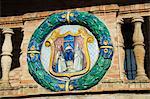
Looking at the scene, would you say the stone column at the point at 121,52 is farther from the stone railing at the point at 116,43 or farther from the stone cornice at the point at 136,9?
the stone cornice at the point at 136,9

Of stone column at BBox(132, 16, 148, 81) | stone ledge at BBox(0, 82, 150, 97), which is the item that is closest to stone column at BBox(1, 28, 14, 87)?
stone ledge at BBox(0, 82, 150, 97)

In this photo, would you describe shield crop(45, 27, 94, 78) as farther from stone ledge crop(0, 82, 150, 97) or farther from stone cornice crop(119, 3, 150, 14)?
stone cornice crop(119, 3, 150, 14)

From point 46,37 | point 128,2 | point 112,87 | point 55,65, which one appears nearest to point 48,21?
point 46,37

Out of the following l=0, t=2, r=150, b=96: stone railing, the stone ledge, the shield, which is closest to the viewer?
the stone ledge

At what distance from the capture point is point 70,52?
39.9 feet

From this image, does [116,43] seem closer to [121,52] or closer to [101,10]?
[121,52]

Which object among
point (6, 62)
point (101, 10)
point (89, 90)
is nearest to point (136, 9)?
point (101, 10)

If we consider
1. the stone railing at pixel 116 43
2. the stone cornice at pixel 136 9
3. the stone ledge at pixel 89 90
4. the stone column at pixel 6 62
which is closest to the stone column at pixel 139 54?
the stone railing at pixel 116 43

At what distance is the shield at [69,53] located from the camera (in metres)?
12.0

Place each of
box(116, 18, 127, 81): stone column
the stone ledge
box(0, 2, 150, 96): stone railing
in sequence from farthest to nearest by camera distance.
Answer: box(116, 18, 127, 81): stone column
box(0, 2, 150, 96): stone railing
the stone ledge

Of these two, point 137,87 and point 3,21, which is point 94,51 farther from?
point 3,21

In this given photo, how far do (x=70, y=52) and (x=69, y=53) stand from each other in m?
0.04

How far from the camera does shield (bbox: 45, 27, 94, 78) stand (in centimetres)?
1200

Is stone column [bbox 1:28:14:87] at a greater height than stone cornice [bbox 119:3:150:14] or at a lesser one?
lesser
